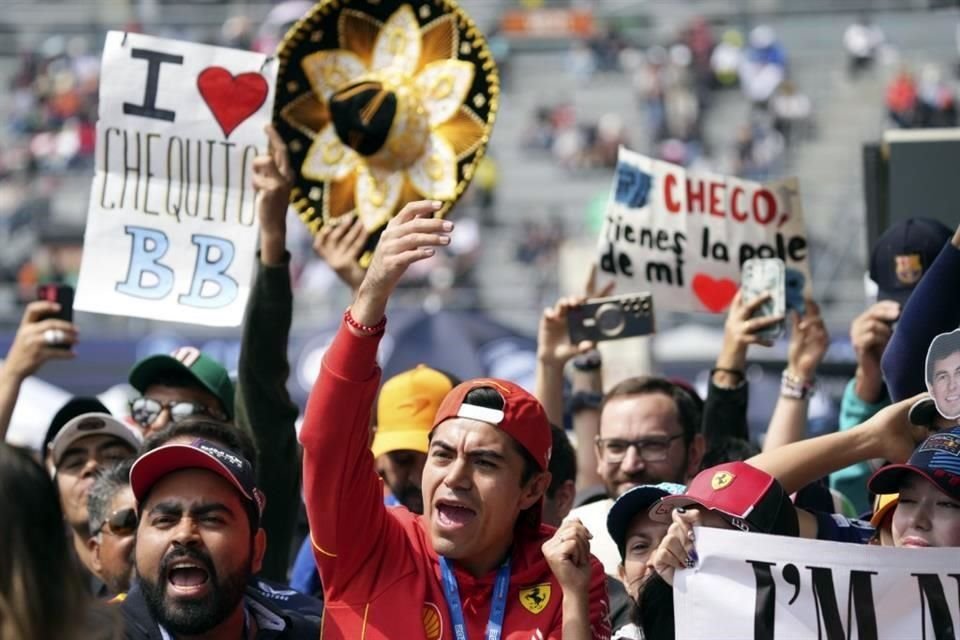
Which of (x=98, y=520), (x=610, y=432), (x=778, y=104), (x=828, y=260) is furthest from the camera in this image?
(x=778, y=104)

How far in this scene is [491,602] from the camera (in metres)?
4.20

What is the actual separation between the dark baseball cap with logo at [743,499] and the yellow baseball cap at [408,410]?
1621mm

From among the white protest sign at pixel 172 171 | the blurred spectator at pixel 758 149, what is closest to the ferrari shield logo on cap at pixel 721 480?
the white protest sign at pixel 172 171

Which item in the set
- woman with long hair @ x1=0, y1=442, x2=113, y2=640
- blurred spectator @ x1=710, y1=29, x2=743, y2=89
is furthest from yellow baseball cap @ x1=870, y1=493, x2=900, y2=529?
blurred spectator @ x1=710, y1=29, x2=743, y2=89

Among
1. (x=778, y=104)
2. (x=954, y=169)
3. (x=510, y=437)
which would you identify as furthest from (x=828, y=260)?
(x=510, y=437)

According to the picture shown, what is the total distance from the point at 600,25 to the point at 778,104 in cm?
440

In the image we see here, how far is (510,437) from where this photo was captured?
4297 millimetres

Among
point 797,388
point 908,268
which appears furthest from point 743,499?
point 908,268

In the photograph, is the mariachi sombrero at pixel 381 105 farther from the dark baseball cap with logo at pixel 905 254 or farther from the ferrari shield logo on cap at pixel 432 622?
the ferrari shield logo on cap at pixel 432 622

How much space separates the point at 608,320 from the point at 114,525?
83.3 inches

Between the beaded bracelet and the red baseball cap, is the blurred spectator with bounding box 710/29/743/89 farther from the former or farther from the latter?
the red baseball cap

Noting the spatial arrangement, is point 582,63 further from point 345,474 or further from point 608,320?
point 345,474

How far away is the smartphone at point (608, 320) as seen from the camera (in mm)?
6414

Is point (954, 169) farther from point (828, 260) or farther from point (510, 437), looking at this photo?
Answer: point (828, 260)
